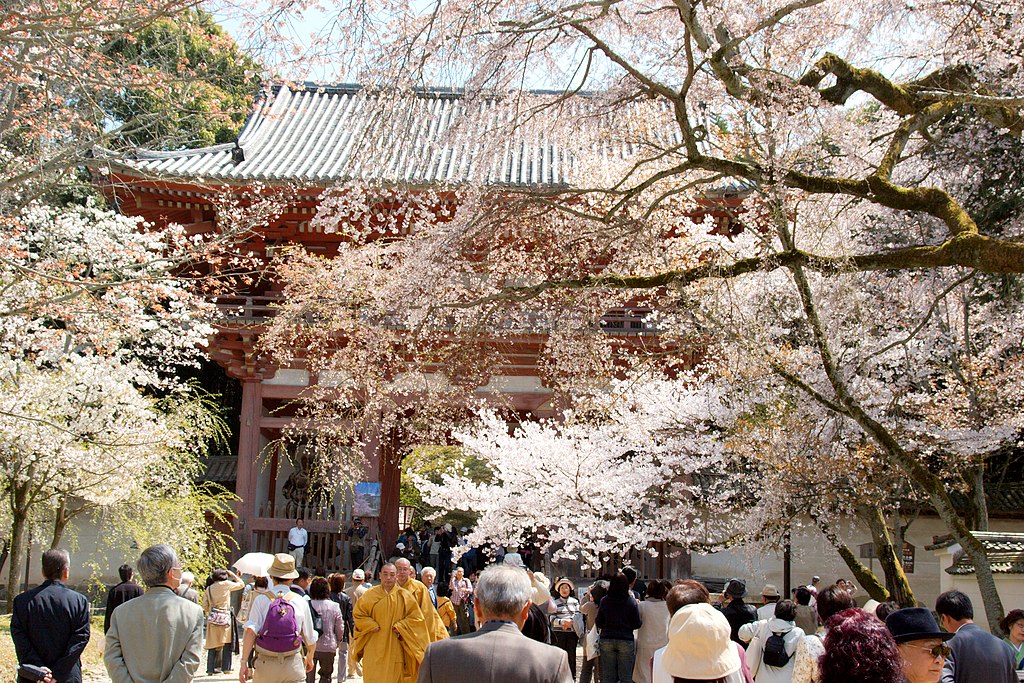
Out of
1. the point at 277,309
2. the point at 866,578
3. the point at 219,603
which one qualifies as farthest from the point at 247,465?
the point at 866,578

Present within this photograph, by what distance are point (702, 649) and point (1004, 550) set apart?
683 centimetres

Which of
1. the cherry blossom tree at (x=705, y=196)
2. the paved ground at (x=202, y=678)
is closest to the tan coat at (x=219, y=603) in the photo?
the paved ground at (x=202, y=678)

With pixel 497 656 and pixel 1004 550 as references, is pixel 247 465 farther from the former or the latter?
pixel 497 656

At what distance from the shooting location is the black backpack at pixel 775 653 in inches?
227

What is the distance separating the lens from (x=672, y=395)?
44.9 feet

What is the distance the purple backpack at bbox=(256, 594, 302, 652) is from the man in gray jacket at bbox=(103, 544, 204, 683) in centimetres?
205

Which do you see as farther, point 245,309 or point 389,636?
point 245,309

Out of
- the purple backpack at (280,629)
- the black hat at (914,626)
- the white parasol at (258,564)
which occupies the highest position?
the black hat at (914,626)

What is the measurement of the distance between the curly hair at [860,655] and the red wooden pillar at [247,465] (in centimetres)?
1386

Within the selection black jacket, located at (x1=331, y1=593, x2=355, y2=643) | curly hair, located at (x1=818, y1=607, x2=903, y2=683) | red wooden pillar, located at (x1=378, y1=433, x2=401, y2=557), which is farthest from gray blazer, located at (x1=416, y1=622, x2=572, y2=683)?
red wooden pillar, located at (x1=378, y1=433, x2=401, y2=557)

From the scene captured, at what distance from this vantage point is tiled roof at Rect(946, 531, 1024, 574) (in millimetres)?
8930

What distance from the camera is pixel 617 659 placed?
787 cm

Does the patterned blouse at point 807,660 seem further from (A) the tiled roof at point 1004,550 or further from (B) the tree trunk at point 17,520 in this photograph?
(B) the tree trunk at point 17,520

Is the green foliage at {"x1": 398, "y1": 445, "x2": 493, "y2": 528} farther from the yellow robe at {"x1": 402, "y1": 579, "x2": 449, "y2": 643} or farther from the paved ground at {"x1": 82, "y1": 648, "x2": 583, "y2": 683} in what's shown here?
the yellow robe at {"x1": 402, "y1": 579, "x2": 449, "y2": 643}
